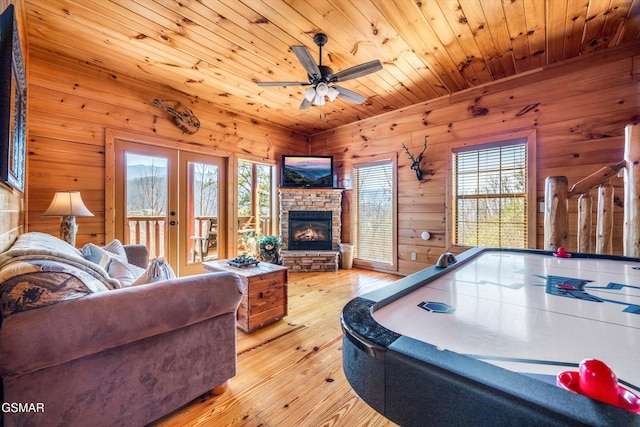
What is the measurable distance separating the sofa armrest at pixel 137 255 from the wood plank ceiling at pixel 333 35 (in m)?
2.12

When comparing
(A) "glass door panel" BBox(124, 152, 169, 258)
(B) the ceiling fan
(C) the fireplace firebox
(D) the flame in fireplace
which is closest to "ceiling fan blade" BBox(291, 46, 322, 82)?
(B) the ceiling fan

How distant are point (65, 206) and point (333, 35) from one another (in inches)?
119

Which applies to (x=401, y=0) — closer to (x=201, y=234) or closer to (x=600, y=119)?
(x=600, y=119)

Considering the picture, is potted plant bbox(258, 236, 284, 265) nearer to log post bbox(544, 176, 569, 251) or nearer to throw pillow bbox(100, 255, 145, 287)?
throw pillow bbox(100, 255, 145, 287)

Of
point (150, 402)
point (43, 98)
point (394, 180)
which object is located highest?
point (43, 98)

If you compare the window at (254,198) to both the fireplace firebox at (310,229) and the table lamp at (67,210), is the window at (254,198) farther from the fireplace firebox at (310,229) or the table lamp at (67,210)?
the table lamp at (67,210)

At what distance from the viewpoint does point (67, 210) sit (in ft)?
8.27

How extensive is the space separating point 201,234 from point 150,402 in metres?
3.25

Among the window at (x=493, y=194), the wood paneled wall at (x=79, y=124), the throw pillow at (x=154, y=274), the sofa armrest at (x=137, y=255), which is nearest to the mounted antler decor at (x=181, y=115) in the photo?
the wood paneled wall at (x=79, y=124)

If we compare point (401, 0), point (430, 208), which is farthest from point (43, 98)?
point (430, 208)

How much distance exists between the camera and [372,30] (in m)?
2.53

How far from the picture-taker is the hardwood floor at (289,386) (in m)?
1.44

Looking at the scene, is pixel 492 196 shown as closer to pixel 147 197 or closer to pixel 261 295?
pixel 261 295

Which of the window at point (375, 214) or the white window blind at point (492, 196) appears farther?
the window at point (375, 214)
